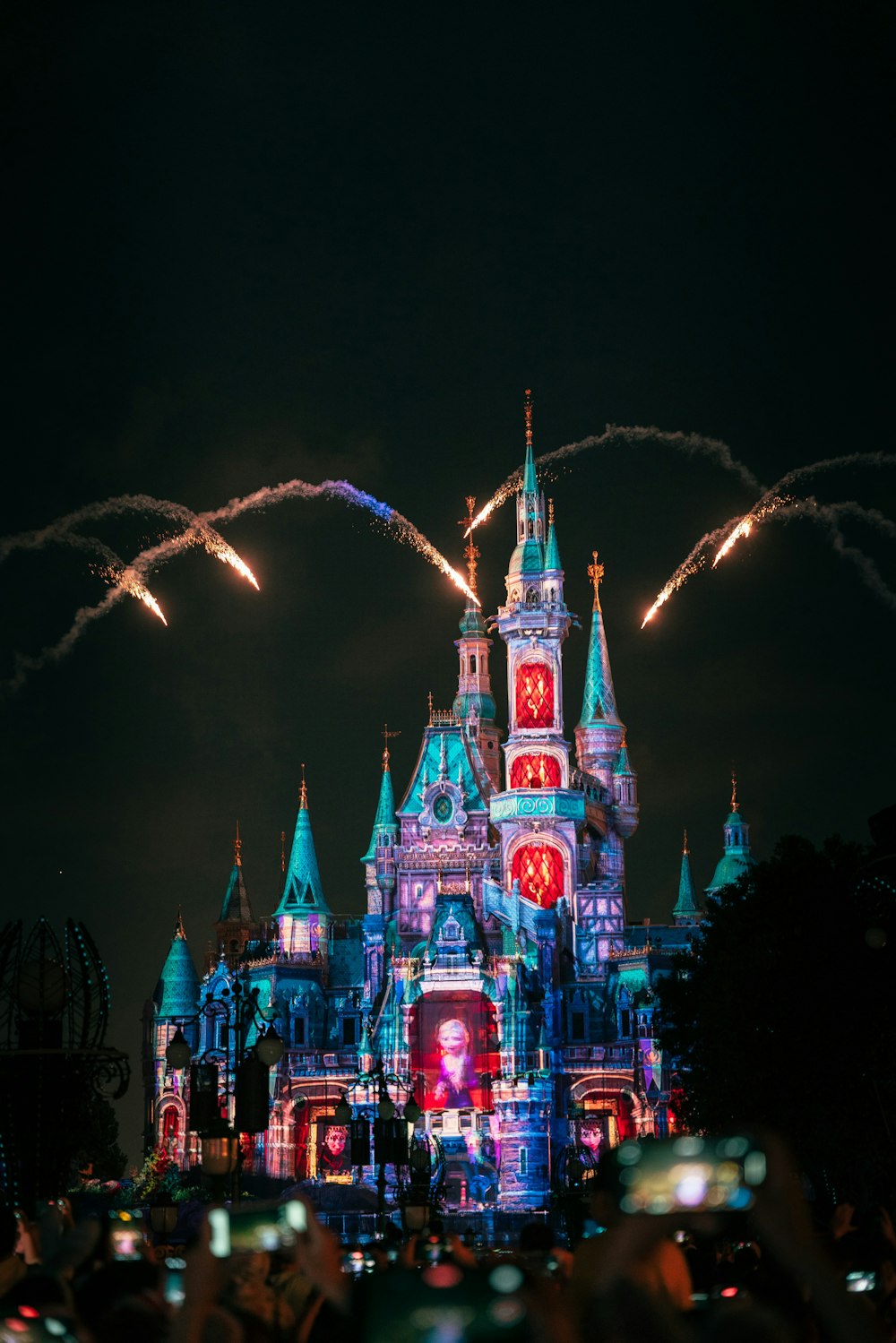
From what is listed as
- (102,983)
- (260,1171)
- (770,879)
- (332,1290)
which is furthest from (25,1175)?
(260,1171)

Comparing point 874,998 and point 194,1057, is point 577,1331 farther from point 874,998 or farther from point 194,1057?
point 194,1057

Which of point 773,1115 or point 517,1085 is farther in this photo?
point 517,1085

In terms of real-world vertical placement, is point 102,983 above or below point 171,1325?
above

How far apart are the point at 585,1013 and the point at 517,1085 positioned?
1103cm

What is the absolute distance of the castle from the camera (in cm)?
11094

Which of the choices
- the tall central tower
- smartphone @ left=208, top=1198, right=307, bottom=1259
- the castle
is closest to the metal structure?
smartphone @ left=208, top=1198, right=307, bottom=1259

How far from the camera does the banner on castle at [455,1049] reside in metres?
111

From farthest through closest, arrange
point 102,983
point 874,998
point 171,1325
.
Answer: point 874,998 → point 102,983 → point 171,1325

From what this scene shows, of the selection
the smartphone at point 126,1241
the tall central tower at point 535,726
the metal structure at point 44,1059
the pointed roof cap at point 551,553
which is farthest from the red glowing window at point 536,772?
the smartphone at point 126,1241

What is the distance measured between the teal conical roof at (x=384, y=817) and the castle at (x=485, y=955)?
175 millimetres

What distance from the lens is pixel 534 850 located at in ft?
406

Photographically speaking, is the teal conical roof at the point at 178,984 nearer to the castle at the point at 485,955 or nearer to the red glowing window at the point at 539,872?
the castle at the point at 485,955

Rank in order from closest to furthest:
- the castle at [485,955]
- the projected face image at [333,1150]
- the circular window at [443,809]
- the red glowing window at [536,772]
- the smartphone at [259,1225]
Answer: the smartphone at [259,1225], the castle at [485,955], the projected face image at [333,1150], the red glowing window at [536,772], the circular window at [443,809]

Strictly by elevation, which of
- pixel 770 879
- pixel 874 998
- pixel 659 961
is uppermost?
pixel 659 961
